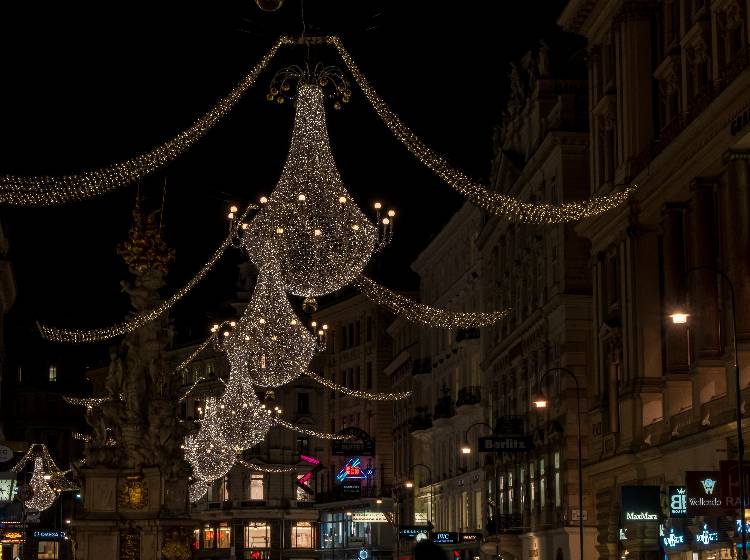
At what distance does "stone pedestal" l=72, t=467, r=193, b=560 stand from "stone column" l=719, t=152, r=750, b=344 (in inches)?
680

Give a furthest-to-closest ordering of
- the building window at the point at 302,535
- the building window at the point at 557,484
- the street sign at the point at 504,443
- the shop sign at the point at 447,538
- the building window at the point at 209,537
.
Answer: the building window at the point at 209,537
the building window at the point at 302,535
the shop sign at the point at 447,538
the building window at the point at 557,484
the street sign at the point at 504,443

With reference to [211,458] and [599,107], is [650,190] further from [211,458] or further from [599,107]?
Result: [211,458]

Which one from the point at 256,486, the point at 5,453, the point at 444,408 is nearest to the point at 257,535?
the point at 256,486

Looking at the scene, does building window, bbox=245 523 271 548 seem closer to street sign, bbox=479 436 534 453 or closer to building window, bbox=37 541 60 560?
building window, bbox=37 541 60 560

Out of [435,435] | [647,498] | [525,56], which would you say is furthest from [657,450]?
[435,435]

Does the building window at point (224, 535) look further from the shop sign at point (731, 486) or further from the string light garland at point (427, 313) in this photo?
the shop sign at point (731, 486)

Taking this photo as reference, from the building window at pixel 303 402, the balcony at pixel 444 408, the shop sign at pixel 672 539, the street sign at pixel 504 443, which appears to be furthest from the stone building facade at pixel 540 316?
the building window at pixel 303 402

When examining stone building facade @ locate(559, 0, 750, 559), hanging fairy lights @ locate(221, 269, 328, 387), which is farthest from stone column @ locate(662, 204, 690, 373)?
hanging fairy lights @ locate(221, 269, 328, 387)

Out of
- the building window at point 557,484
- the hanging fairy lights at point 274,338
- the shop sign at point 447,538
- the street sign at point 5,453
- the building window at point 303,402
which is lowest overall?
the shop sign at point 447,538

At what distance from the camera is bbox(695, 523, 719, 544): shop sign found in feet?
133

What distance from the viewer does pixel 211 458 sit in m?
76.9

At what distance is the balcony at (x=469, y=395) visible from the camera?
8969cm

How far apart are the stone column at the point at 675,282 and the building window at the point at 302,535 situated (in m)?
94.9

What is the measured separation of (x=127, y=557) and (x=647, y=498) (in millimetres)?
15411
